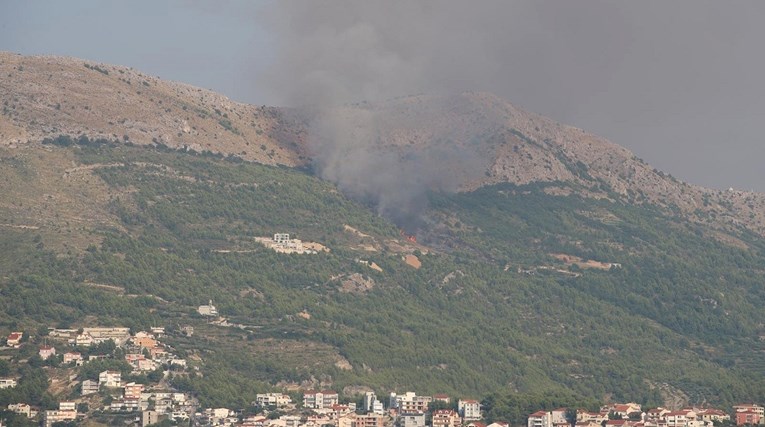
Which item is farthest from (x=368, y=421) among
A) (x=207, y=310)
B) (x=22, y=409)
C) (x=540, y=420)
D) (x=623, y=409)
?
(x=207, y=310)

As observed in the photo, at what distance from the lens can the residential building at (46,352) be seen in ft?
570

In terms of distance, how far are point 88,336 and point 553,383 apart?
32.4 m

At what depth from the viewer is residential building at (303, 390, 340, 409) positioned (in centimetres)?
17338

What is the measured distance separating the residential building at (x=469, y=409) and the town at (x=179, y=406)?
0.20 feet

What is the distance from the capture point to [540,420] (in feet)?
555

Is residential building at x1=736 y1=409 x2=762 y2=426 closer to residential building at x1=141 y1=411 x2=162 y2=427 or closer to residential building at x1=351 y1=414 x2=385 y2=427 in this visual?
residential building at x1=351 y1=414 x2=385 y2=427

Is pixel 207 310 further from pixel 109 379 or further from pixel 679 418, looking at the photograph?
pixel 679 418

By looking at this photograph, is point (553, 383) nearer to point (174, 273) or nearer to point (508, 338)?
point (508, 338)

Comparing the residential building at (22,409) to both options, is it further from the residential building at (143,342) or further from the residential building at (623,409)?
the residential building at (623,409)

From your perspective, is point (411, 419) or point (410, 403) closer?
point (411, 419)

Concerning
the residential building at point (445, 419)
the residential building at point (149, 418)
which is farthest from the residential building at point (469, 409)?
the residential building at point (149, 418)

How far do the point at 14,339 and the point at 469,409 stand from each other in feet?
95.3

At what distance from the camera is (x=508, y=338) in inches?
7800

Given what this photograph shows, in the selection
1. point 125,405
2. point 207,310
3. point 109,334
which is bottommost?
point 125,405
